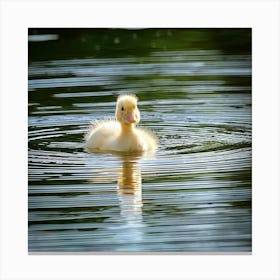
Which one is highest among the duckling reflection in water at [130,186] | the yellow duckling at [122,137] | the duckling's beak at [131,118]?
the duckling's beak at [131,118]

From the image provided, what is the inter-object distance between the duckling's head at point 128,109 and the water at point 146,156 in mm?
263

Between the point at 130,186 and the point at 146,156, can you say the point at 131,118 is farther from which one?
the point at 130,186

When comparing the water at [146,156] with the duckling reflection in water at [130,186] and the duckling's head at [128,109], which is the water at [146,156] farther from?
the duckling's head at [128,109]

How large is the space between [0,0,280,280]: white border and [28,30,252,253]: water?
3.4 inches

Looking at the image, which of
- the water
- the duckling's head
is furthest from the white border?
the duckling's head

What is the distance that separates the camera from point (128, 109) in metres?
14.6

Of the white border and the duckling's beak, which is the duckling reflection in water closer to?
the duckling's beak

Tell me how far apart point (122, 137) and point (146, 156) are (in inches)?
9.6

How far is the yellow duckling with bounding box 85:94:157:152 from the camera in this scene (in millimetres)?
14703
